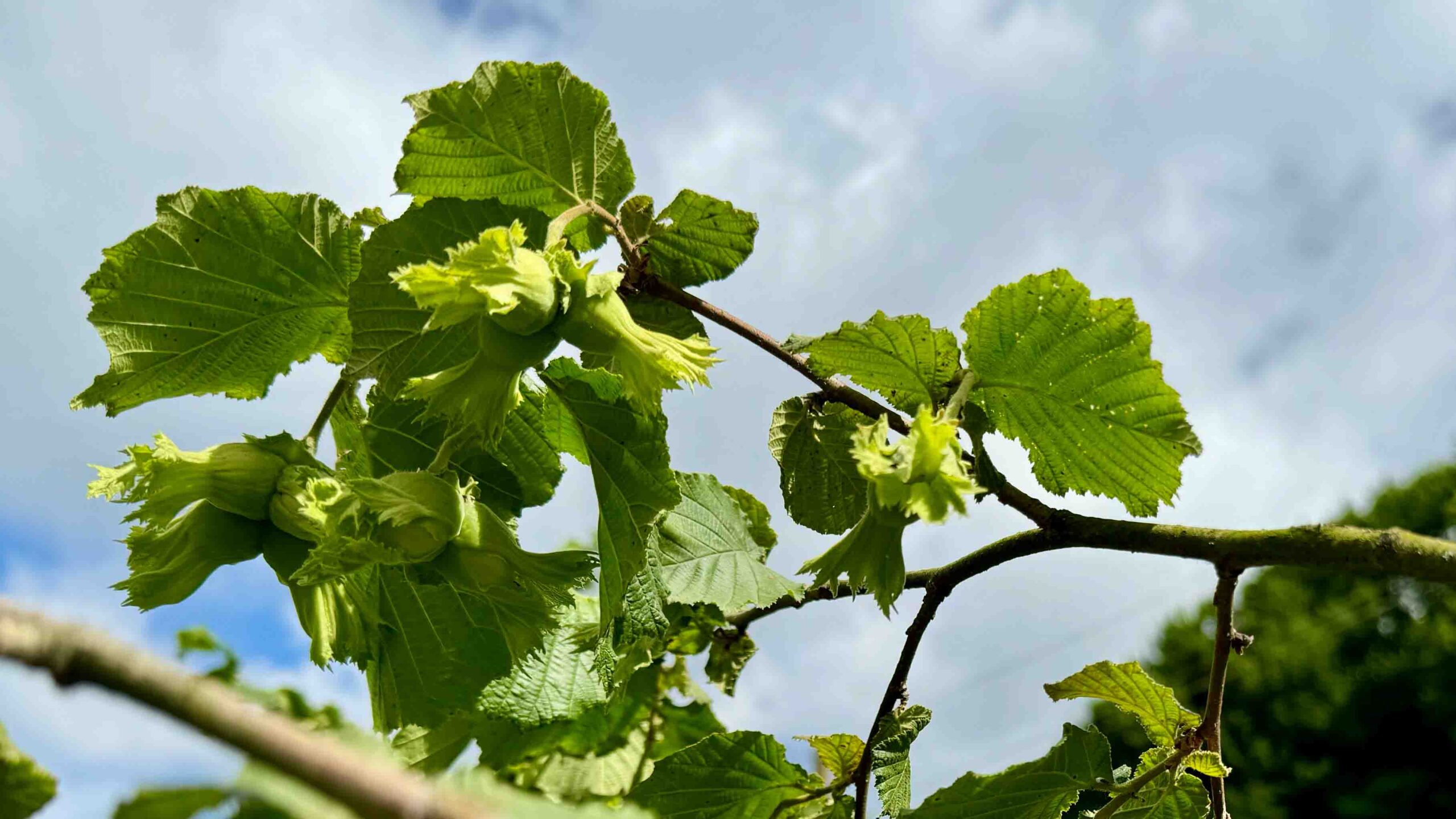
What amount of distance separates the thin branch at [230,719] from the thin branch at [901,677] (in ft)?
3.56

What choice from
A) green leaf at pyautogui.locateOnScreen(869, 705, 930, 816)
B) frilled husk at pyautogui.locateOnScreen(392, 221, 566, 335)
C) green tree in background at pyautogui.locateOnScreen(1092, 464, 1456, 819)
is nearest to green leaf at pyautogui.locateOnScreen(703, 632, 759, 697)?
green leaf at pyautogui.locateOnScreen(869, 705, 930, 816)

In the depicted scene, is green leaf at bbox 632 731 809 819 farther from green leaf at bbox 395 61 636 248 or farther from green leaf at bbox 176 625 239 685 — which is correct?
green leaf at bbox 176 625 239 685

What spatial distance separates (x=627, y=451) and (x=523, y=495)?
0.20m

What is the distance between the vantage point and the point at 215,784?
0.33m

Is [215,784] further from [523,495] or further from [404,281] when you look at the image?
[523,495]

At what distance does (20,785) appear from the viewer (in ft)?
1.91

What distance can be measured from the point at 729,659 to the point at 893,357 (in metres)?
1.12

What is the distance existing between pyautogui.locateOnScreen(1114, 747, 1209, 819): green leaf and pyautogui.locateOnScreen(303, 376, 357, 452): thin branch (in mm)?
1107

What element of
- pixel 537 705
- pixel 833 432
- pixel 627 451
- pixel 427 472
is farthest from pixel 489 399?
pixel 537 705

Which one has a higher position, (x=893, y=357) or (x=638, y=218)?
(x=638, y=218)

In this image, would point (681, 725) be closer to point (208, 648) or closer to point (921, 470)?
point (921, 470)

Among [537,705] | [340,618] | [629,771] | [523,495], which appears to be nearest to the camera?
[340,618]

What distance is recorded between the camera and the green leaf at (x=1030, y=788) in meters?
1.36

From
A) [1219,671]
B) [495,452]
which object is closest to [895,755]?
[1219,671]
